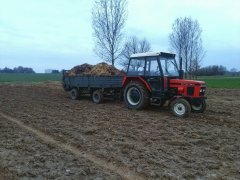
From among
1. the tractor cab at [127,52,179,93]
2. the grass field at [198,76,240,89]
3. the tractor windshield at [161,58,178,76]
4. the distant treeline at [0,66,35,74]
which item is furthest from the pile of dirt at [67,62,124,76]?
the distant treeline at [0,66,35,74]

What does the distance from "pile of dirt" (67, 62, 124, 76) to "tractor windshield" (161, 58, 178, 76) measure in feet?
15.4

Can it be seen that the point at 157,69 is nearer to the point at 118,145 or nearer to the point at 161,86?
the point at 161,86

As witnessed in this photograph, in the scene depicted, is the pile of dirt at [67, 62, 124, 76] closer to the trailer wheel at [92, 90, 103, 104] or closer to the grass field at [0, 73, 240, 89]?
the trailer wheel at [92, 90, 103, 104]

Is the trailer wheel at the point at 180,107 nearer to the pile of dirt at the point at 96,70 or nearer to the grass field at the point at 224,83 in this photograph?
the pile of dirt at the point at 96,70

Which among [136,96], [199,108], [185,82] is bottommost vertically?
[199,108]

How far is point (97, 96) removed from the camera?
56.6 feet

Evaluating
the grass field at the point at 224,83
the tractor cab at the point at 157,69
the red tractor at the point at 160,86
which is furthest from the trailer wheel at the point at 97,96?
the grass field at the point at 224,83

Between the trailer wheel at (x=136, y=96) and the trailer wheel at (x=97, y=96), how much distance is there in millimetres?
2409

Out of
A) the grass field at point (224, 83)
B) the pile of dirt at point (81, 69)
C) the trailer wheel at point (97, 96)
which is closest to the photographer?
the trailer wheel at point (97, 96)

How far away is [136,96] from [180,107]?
2.31 metres

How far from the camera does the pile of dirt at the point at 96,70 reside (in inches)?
716

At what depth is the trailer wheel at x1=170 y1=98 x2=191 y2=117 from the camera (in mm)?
12406


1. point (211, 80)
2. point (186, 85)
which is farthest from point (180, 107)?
point (211, 80)

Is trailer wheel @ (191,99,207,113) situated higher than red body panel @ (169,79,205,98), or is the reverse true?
red body panel @ (169,79,205,98)
